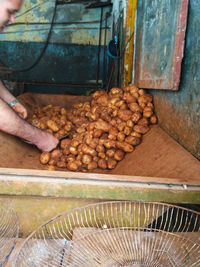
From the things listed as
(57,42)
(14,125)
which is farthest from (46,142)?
(57,42)

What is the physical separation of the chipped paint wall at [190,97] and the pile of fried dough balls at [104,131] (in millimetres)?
442

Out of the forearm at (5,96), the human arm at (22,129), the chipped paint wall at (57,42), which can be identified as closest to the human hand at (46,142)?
the human arm at (22,129)

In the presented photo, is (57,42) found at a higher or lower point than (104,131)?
higher

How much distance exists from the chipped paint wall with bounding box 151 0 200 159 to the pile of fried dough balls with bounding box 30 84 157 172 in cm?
44

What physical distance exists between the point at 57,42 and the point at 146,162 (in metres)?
5.59

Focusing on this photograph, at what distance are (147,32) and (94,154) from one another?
4.83 ft

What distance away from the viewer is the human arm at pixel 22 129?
73.9 inches

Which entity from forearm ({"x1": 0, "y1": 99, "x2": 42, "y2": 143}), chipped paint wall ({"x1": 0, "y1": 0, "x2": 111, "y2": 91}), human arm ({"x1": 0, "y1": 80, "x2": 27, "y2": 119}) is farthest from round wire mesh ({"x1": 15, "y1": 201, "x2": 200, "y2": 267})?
chipped paint wall ({"x1": 0, "y1": 0, "x2": 111, "y2": 91})

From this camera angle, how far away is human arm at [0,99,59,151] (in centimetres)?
188

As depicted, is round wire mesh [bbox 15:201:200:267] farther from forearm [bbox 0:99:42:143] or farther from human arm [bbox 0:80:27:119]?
human arm [bbox 0:80:27:119]

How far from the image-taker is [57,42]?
6.40 meters

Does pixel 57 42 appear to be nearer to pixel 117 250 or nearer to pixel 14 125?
pixel 14 125

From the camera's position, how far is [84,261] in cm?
102

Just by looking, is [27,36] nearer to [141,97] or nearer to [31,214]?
Answer: [141,97]
